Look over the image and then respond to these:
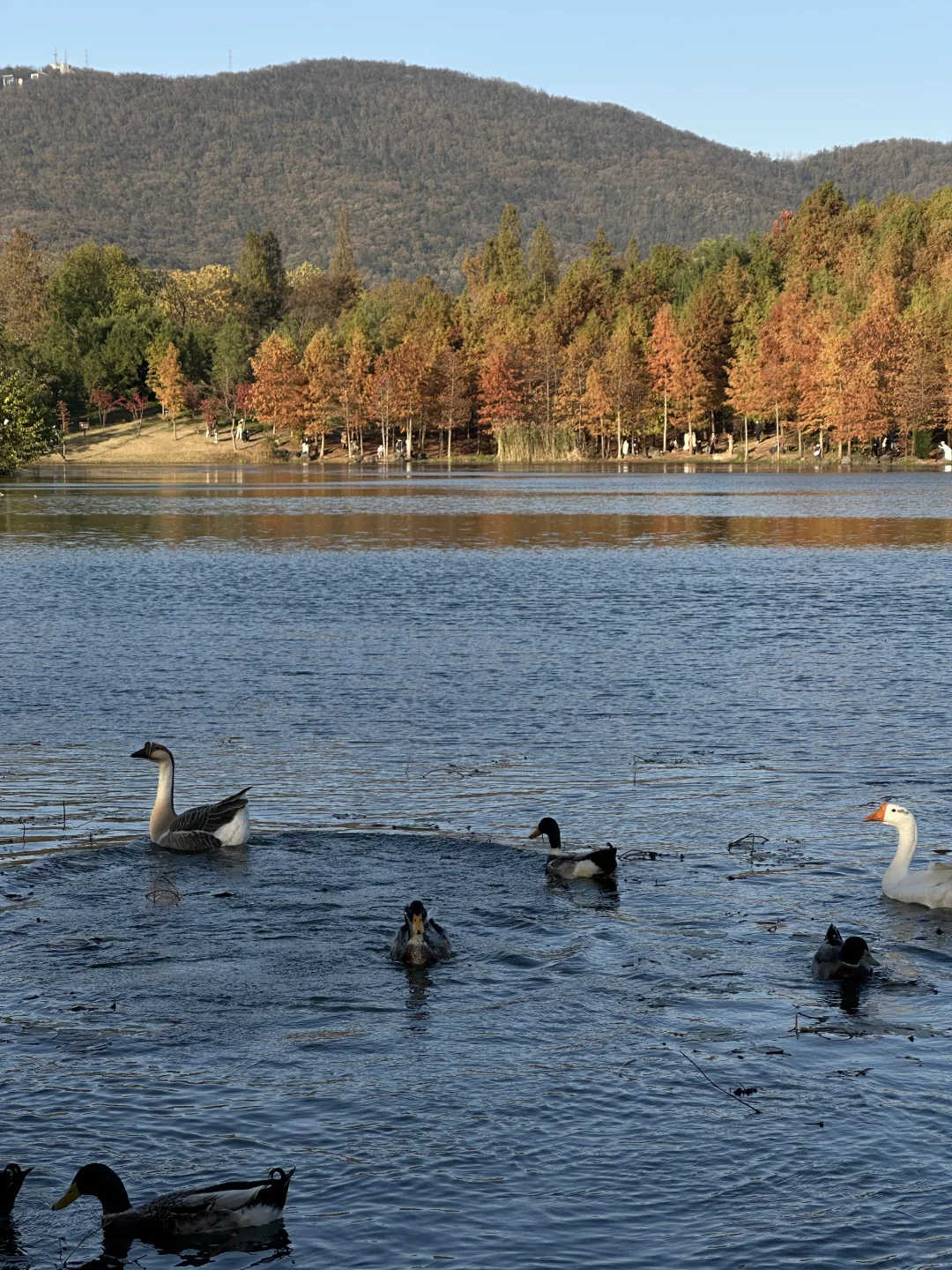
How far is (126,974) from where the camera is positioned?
1184 cm

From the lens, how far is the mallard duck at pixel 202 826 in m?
15.1

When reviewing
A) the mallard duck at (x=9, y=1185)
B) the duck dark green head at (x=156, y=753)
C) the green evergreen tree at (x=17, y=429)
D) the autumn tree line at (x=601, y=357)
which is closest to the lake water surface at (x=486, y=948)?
the mallard duck at (x=9, y=1185)

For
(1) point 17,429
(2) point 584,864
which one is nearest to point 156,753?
(2) point 584,864

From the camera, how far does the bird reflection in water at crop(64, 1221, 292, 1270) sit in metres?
7.94

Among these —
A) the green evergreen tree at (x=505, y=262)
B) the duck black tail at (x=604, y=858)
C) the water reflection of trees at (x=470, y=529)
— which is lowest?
the duck black tail at (x=604, y=858)

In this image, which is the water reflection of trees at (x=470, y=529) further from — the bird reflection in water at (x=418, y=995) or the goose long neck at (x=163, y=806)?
the bird reflection in water at (x=418, y=995)

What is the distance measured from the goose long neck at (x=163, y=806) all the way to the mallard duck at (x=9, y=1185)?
7343 millimetres

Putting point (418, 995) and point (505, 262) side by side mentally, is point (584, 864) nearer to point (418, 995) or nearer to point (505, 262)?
point (418, 995)

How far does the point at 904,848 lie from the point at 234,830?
20.7 ft

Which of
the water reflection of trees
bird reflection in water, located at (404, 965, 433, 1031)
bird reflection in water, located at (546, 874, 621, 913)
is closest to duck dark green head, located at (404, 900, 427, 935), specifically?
bird reflection in water, located at (404, 965, 433, 1031)

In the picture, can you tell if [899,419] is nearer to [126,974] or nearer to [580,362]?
[580,362]

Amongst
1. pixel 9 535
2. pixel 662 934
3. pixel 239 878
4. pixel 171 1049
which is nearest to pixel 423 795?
pixel 239 878

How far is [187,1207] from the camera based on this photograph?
797cm

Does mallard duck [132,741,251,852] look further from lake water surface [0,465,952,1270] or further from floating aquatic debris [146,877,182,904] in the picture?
floating aquatic debris [146,877,182,904]
